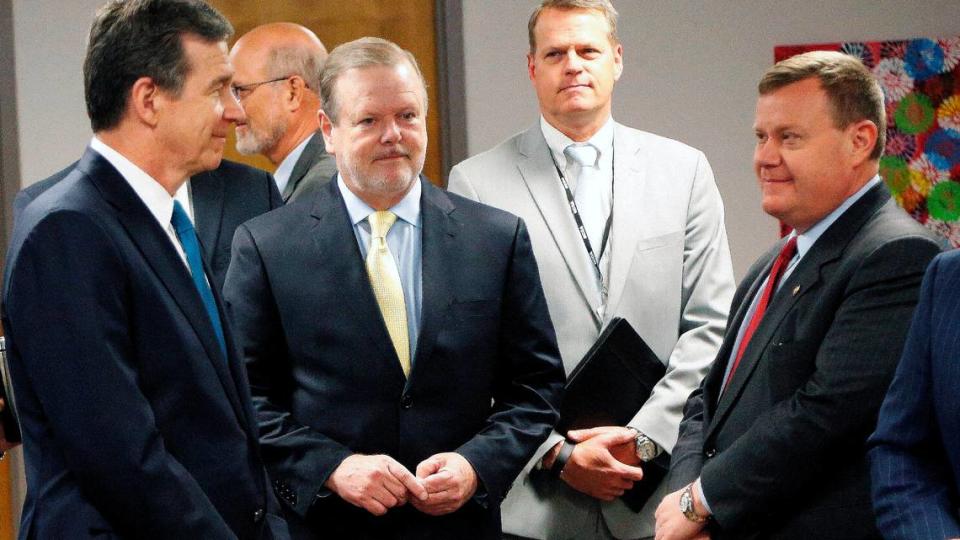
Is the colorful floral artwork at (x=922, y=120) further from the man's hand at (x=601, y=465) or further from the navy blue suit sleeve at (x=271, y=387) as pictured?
the navy blue suit sleeve at (x=271, y=387)

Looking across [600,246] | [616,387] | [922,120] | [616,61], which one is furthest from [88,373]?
[922,120]

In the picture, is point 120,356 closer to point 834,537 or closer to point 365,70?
point 365,70

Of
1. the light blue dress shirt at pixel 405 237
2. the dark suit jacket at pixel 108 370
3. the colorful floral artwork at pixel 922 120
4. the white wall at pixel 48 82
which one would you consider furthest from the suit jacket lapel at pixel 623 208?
the white wall at pixel 48 82

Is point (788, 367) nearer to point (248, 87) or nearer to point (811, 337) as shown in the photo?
point (811, 337)

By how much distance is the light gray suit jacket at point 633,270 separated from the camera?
286cm

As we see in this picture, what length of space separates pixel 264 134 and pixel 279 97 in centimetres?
12

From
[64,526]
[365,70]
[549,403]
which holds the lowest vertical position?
[549,403]

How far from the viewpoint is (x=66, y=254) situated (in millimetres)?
1729

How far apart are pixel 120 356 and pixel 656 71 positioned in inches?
136

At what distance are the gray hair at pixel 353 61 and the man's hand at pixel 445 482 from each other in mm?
776

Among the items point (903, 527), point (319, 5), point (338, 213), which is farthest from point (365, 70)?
point (319, 5)

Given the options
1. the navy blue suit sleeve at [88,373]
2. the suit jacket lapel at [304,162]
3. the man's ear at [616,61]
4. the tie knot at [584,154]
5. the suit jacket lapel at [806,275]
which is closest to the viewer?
the navy blue suit sleeve at [88,373]

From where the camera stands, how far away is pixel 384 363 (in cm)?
250

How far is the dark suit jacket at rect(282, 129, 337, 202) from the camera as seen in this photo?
3238 millimetres
